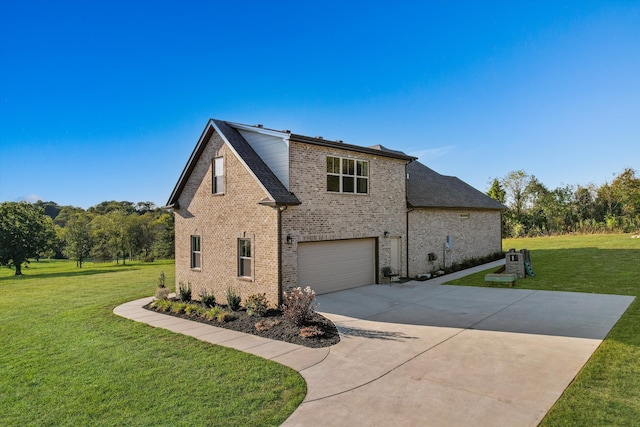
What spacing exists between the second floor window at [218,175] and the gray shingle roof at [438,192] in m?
9.03

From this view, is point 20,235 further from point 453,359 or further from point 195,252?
point 453,359

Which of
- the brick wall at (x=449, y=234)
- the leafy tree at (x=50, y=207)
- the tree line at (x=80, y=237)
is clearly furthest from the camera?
the leafy tree at (x=50, y=207)

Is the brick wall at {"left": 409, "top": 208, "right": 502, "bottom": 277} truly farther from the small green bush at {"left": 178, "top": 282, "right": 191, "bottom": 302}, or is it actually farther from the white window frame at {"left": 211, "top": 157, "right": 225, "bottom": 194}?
the small green bush at {"left": 178, "top": 282, "right": 191, "bottom": 302}

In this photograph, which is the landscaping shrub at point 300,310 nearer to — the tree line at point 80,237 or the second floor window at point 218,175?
the second floor window at point 218,175

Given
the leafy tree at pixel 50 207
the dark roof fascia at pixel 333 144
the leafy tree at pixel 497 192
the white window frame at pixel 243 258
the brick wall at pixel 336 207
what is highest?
the leafy tree at pixel 50 207

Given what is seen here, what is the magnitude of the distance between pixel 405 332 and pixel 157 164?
28218 mm

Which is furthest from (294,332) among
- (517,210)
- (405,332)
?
(517,210)

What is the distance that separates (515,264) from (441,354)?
38.5ft

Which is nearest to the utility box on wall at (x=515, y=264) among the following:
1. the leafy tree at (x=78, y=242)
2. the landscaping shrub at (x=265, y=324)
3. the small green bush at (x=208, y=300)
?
the landscaping shrub at (x=265, y=324)

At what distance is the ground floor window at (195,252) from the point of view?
15.0 metres

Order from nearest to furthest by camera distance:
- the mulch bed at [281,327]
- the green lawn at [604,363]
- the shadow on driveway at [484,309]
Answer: the green lawn at [604,363] → the mulch bed at [281,327] → the shadow on driveway at [484,309]

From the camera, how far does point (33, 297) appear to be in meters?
17.4

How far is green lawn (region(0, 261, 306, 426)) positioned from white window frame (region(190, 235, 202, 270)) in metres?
4.41

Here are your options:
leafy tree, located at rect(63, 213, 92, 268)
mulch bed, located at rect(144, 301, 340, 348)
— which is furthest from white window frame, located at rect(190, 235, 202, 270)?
leafy tree, located at rect(63, 213, 92, 268)
